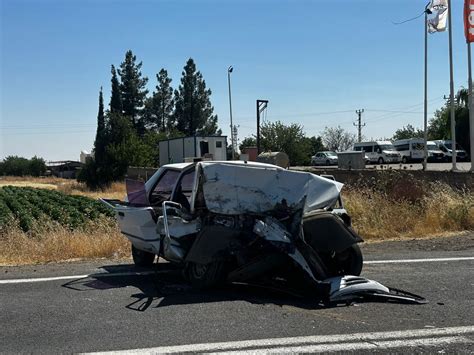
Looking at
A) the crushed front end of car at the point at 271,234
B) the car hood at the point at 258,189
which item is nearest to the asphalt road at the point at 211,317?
the crushed front end of car at the point at 271,234

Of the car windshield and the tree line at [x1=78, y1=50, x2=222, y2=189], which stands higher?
the tree line at [x1=78, y1=50, x2=222, y2=189]

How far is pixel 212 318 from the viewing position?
5.45 m

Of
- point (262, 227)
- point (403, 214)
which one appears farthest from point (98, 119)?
point (262, 227)

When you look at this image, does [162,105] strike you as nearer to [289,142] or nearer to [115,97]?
[115,97]

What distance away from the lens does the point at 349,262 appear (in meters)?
6.90

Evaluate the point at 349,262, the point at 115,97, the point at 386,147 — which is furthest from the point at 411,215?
the point at 115,97

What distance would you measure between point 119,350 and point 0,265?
17.4ft

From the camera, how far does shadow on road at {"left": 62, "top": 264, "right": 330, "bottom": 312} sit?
6.10 metres

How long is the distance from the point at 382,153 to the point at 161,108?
49.6m

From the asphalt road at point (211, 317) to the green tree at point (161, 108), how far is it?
278 feet

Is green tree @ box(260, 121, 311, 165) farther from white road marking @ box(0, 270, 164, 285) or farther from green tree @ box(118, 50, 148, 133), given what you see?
white road marking @ box(0, 270, 164, 285)

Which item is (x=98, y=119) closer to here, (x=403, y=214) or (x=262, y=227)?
(x=403, y=214)

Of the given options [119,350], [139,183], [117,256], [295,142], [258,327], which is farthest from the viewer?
[295,142]

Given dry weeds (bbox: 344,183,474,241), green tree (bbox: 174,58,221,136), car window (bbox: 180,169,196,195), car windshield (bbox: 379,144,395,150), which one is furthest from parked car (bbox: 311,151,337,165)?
car window (bbox: 180,169,196,195)
